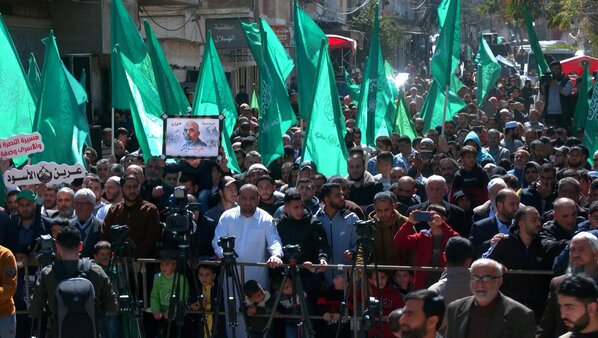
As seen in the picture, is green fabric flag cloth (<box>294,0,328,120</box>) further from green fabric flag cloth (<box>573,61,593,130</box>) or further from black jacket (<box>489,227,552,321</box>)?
black jacket (<box>489,227,552,321</box>)

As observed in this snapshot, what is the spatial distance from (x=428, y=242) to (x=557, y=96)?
11.6 meters

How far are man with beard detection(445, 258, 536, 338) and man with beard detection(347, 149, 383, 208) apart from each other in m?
4.90

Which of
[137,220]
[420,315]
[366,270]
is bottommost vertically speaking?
[366,270]

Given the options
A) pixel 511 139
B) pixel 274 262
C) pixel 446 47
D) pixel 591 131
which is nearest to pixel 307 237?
pixel 274 262

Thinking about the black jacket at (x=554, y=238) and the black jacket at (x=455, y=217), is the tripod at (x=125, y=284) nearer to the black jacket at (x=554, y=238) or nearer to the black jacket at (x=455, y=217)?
the black jacket at (x=455, y=217)

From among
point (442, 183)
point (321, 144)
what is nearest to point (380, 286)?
point (442, 183)

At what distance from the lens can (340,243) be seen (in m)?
10.0

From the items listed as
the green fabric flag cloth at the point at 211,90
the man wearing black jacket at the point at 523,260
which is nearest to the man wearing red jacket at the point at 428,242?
the man wearing black jacket at the point at 523,260

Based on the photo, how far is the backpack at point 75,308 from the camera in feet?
26.3

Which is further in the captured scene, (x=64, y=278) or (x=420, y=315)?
(x=64, y=278)

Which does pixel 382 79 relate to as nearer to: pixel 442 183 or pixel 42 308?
pixel 442 183

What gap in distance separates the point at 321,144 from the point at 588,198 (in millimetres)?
3308

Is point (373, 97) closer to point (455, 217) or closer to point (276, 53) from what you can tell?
point (276, 53)

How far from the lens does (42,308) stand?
27.1ft
